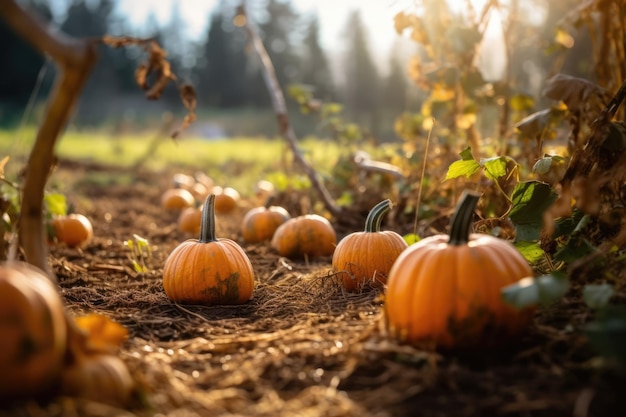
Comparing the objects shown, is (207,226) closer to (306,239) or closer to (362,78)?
(306,239)

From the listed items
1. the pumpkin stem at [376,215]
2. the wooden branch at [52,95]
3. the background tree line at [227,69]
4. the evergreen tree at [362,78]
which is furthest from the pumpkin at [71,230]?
the evergreen tree at [362,78]

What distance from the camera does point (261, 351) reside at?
91.1 inches

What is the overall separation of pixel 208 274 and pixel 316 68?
45.9m

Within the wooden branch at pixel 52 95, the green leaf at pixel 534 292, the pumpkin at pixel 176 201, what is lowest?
the pumpkin at pixel 176 201

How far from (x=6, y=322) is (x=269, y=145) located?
57.1ft

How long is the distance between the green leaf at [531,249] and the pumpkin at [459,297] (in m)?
0.65

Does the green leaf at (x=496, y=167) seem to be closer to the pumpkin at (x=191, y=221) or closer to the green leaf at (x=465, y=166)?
the green leaf at (x=465, y=166)

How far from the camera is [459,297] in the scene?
2.11 meters

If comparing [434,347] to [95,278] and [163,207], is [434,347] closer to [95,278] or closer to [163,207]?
[95,278]

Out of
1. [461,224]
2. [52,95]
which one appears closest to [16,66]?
[52,95]

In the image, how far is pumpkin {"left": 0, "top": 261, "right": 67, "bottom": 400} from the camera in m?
1.63

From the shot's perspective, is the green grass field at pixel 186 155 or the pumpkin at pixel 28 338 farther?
the green grass field at pixel 186 155

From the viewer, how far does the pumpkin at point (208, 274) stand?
3.21m

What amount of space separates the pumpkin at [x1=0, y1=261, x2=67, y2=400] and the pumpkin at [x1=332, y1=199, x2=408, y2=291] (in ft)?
5.98
